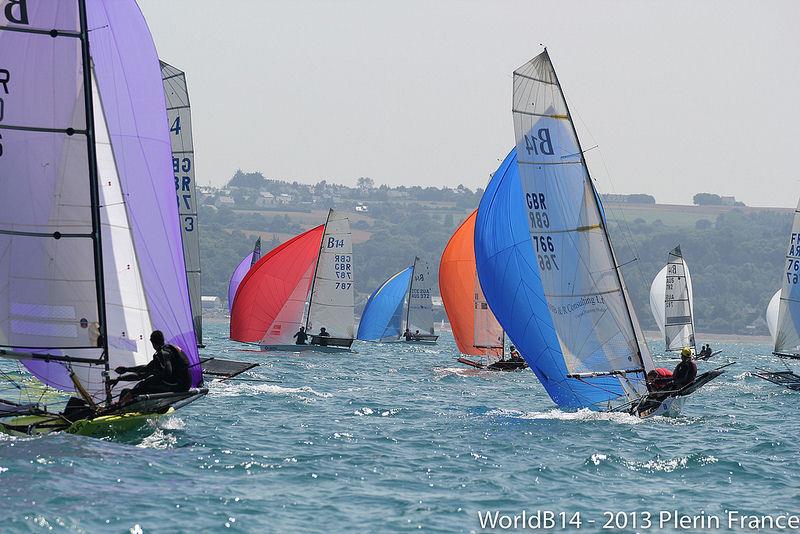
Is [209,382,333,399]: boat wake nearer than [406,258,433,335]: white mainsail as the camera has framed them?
Yes

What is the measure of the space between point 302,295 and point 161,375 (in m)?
22.2

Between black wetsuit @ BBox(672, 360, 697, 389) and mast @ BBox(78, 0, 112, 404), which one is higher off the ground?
mast @ BBox(78, 0, 112, 404)

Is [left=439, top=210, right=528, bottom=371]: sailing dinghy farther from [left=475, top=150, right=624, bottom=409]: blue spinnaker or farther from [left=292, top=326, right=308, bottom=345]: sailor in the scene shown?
[left=475, top=150, right=624, bottom=409]: blue spinnaker

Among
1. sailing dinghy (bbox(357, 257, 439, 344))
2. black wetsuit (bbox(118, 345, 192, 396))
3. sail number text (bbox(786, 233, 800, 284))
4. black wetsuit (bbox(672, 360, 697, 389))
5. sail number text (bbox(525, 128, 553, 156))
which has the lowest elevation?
sailing dinghy (bbox(357, 257, 439, 344))

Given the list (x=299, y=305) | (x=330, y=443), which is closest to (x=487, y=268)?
(x=330, y=443)

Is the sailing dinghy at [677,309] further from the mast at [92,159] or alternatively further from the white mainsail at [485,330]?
the mast at [92,159]

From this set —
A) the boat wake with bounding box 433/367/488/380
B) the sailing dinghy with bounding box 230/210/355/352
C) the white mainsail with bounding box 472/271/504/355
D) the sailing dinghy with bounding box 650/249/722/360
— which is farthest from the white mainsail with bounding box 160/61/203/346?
the sailing dinghy with bounding box 650/249/722/360

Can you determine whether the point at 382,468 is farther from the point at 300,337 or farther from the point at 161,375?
the point at 300,337

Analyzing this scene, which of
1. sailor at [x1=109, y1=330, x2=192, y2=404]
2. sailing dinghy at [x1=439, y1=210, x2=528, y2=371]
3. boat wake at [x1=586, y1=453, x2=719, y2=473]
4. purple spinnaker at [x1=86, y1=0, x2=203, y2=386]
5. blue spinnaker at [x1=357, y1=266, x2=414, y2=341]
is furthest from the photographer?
blue spinnaker at [x1=357, y1=266, x2=414, y2=341]

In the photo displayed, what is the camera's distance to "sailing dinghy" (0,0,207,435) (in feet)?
43.1

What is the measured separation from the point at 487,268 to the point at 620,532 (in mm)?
9977

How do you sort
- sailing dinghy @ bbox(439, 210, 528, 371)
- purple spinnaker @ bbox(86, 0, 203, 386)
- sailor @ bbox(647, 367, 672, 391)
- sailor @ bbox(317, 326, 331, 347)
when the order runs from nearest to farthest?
purple spinnaker @ bbox(86, 0, 203, 386), sailor @ bbox(647, 367, 672, 391), sailing dinghy @ bbox(439, 210, 528, 371), sailor @ bbox(317, 326, 331, 347)

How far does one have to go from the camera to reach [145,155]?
47.3 feet

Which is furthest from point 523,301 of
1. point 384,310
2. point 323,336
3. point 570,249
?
point 384,310
